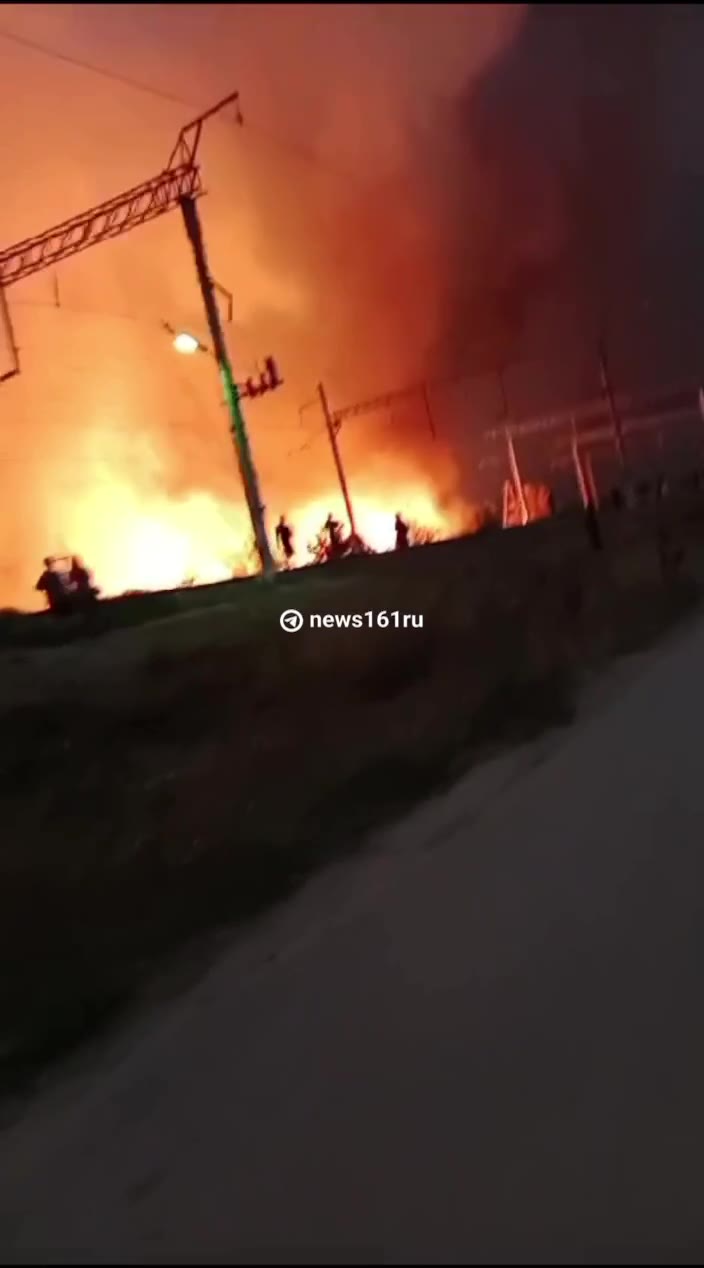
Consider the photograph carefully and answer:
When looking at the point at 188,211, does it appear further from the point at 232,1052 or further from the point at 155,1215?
the point at 155,1215

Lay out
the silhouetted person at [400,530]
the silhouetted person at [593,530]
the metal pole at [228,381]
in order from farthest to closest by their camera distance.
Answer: the silhouetted person at [400,530]
the silhouetted person at [593,530]
the metal pole at [228,381]

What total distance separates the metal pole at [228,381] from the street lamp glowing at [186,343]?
0.25 feet

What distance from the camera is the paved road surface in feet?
3.15

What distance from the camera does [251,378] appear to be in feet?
14.5

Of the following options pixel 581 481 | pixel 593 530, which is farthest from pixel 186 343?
pixel 593 530

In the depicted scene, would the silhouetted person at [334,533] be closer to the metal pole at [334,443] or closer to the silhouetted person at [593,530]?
the metal pole at [334,443]

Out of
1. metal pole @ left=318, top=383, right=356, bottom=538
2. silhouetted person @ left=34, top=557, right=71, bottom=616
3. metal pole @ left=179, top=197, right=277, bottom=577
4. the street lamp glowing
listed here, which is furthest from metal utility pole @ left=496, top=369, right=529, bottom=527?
silhouetted person @ left=34, top=557, right=71, bottom=616

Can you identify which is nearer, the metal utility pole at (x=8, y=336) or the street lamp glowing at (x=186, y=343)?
the metal utility pole at (x=8, y=336)

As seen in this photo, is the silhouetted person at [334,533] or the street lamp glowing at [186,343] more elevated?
the street lamp glowing at [186,343]

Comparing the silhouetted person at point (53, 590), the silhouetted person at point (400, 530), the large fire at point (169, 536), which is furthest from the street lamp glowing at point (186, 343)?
the silhouetted person at point (53, 590)

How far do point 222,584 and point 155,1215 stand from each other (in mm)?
2678

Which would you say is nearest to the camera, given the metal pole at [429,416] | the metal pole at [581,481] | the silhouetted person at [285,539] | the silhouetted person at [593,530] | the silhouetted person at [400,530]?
the silhouetted person at [285,539]

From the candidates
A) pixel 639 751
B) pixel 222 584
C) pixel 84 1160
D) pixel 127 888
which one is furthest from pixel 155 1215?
pixel 222 584

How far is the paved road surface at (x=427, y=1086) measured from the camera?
0.96 meters
